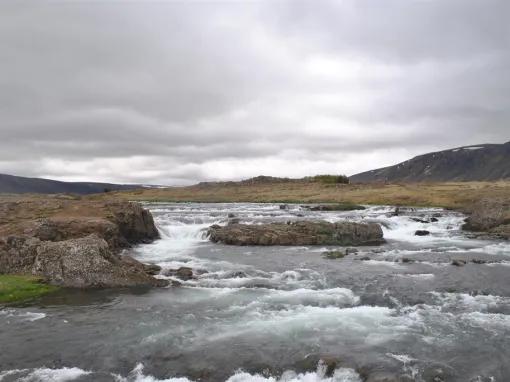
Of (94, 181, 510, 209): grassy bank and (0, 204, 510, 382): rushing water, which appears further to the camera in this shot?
(94, 181, 510, 209): grassy bank

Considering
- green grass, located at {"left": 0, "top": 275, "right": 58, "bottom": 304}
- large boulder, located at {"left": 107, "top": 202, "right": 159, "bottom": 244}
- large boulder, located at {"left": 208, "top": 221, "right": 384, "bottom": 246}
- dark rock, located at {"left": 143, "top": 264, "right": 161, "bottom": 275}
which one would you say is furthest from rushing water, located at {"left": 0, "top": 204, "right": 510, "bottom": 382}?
large boulder, located at {"left": 107, "top": 202, "right": 159, "bottom": 244}

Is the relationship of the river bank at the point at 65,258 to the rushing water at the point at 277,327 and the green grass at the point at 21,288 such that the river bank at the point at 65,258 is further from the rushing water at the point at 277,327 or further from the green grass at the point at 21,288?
the rushing water at the point at 277,327

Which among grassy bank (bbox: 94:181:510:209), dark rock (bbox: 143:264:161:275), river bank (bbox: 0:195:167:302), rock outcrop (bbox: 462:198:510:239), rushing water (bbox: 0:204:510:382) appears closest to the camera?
rushing water (bbox: 0:204:510:382)

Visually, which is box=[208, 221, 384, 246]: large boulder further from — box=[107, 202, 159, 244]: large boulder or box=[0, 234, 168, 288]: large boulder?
box=[0, 234, 168, 288]: large boulder

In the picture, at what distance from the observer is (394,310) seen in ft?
62.8

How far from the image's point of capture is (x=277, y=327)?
664 inches

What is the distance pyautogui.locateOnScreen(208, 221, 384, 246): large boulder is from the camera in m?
40.1

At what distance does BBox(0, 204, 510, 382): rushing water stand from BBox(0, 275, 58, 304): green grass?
3.46 ft

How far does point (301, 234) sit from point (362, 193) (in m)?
69.1

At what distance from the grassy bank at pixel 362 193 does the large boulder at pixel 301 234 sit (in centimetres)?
2643

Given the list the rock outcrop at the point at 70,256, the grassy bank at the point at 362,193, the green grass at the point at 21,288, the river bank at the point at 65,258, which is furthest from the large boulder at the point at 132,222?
the grassy bank at the point at 362,193

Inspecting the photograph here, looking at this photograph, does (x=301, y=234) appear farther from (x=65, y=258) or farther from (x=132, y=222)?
(x=65, y=258)

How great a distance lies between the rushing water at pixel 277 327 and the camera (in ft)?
43.8

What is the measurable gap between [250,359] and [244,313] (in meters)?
4.77
